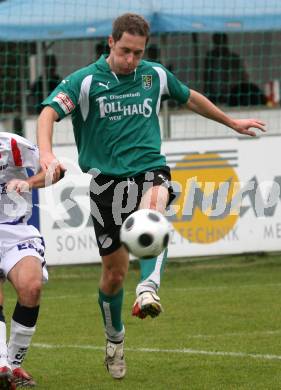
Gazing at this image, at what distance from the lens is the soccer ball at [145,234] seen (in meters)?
6.78

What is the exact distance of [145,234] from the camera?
6.76m

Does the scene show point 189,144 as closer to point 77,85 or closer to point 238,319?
Result: point 238,319

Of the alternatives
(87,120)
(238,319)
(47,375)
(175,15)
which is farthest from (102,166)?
(175,15)

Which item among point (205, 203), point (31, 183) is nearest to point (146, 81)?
point (31, 183)

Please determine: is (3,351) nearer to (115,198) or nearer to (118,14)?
(115,198)

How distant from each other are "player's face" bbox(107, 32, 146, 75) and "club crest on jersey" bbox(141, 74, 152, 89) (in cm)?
17

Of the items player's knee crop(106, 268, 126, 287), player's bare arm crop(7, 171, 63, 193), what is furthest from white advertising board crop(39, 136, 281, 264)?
player's bare arm crop(7, 171, 63, 193)

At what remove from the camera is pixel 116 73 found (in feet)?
25.3

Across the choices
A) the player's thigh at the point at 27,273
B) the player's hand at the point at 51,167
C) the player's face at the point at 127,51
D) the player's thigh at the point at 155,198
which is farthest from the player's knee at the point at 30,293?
the player's face at the point at 127,51

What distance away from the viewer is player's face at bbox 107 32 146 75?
7.34 metres

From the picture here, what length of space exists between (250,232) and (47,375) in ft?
19.3

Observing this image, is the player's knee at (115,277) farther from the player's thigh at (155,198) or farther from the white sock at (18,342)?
the white sock at (18,342)

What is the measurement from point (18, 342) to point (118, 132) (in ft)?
5.01

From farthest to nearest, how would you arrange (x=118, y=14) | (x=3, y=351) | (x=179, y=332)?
(x=118, y=14) < (x=179, y=332) < (x=3, y=351)
